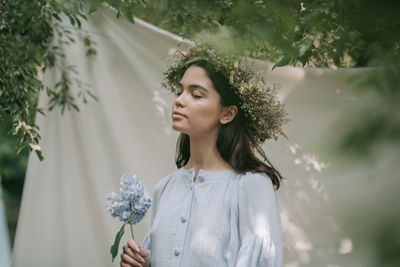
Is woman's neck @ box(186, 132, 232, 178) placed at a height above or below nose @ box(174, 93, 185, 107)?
below

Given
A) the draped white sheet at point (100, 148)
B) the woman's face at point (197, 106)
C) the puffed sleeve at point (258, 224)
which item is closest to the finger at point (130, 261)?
the puffed sleeve at point (258, 224)

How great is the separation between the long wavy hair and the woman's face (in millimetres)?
25

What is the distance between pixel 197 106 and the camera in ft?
Answer: 4.75

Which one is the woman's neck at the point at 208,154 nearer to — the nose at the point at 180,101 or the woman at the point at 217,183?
the woman at the point at 217,183

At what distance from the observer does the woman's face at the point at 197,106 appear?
1.44 m

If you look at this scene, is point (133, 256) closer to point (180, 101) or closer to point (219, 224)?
point (219, 224)

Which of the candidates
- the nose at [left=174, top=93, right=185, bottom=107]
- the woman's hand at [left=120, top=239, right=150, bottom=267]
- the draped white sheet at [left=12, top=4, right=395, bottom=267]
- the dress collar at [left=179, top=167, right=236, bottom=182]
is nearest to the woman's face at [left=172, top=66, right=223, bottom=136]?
the nose at [left=174, top=93, right=185, bottom=107]

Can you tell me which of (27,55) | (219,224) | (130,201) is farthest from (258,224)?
(27,55)

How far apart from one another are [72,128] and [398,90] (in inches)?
84.7

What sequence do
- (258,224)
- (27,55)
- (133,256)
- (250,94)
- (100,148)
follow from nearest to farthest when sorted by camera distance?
(258,224), (133,256), (250,94), (27,55), (100,148)

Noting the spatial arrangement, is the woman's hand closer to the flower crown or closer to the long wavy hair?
the long wavy hair

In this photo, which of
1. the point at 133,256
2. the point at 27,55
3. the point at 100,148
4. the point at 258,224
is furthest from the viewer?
the point at 100,148

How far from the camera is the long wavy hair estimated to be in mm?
1485

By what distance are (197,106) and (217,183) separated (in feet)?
0.88
